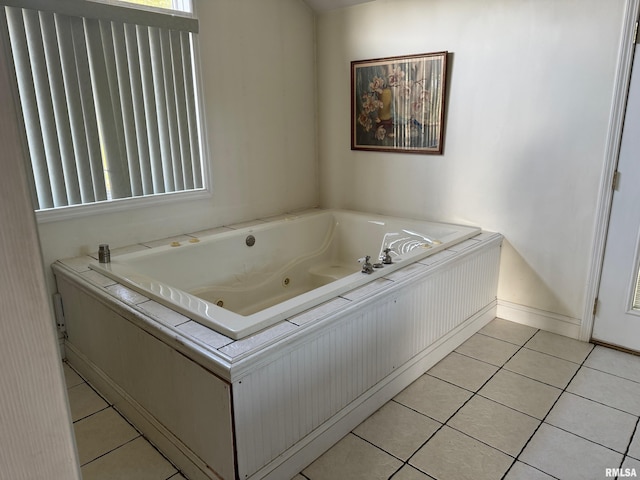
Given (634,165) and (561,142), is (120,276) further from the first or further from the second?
(634,165)

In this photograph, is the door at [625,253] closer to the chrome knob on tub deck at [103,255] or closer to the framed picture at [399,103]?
the framed picture at [399,103]

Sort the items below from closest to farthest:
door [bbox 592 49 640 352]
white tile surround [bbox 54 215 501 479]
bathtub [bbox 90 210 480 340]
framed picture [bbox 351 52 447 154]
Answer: white tile surround [bbox 54 215 501 479]
bathtub [bbox 90 210 480 340]
door [bbox 592 49 640 352]
framed picture [bbox 351 52 447 154]

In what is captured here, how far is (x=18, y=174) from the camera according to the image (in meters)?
0.42

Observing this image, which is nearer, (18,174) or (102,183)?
(18,174)

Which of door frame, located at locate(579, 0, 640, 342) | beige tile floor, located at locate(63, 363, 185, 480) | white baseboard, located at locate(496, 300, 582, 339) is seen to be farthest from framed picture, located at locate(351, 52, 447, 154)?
beige tile floor, located at locate(63, 363, 185, 480)

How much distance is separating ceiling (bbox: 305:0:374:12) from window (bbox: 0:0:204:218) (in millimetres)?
1024

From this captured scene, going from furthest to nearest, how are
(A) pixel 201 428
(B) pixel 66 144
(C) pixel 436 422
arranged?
(B) pixel 66 144, (C) pixel 436 422, (A) pixel 201 428

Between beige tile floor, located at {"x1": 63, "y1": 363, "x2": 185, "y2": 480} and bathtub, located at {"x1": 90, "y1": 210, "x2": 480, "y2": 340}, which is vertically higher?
bathtub, located at {"x1": 90, "y1": 210, "x2": 480, "y2": 340}

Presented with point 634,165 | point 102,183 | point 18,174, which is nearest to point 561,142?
point 634,165

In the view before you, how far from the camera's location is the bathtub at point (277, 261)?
6.57ft

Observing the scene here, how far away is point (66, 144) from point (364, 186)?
6.51 feet

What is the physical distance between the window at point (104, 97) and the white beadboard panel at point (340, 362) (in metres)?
1.57

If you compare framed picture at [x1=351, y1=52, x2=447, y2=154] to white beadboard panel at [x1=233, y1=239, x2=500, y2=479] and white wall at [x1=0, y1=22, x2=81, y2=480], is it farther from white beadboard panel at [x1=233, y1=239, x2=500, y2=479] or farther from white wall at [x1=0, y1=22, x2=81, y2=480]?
white wall at [x1=0, y1=22, x2=81, y2=480]

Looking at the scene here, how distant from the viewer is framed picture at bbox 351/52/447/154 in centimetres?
295
